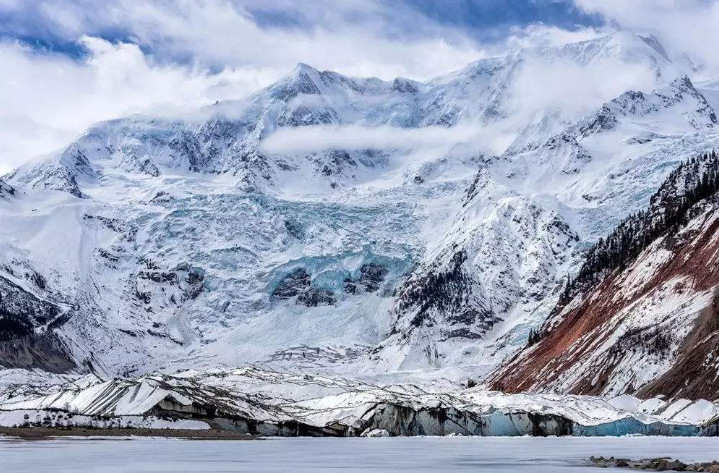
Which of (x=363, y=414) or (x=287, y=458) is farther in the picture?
(x=363, y=414)

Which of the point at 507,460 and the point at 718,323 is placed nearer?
the point at 507,460

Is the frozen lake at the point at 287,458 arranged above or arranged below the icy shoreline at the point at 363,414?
below

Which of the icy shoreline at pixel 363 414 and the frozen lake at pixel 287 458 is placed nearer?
the frozen lake at pixel 287 458

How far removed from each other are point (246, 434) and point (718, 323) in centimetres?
8332

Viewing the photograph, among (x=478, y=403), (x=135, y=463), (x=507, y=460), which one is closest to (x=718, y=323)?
(x=478, y=403)

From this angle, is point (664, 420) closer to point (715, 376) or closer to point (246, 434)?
point (715, 376)

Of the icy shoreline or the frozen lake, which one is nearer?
the frozen lake

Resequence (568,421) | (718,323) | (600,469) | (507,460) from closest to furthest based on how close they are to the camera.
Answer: (600,469)
(507,460)
(568,421)
(718,323)

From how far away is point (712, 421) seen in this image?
160 meters

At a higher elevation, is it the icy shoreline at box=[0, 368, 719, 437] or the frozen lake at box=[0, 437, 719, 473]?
the icy shoreline at box=[0, 368, 719, 437]

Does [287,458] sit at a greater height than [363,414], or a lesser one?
lesser

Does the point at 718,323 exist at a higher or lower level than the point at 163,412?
higher

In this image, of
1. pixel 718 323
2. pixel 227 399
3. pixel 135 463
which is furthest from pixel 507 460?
pixel 718 323

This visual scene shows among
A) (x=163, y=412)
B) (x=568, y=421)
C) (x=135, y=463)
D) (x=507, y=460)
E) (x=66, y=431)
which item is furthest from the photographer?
(x=568, y=421)
